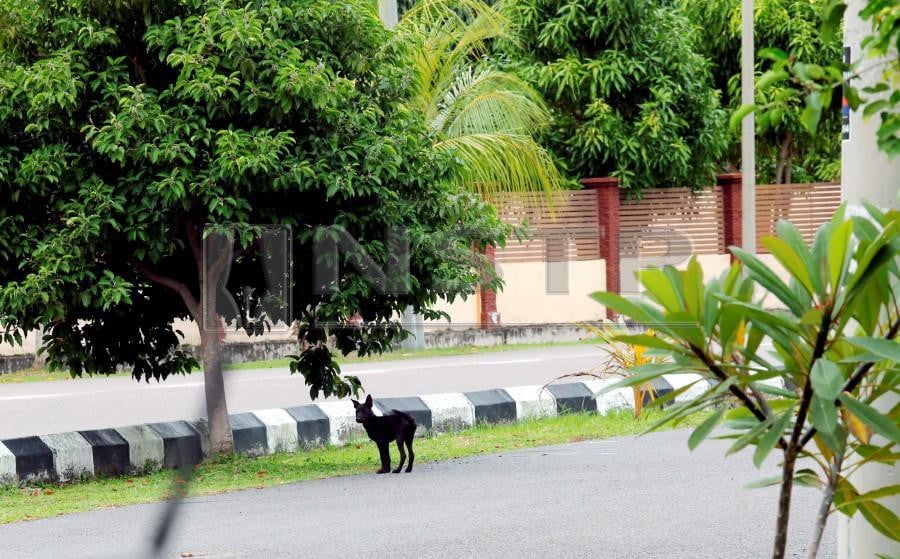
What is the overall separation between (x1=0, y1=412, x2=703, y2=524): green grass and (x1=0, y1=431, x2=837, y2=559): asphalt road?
1.03 ft

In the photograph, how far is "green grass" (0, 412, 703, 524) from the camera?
6.67m

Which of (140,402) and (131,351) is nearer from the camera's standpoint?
(131,351)

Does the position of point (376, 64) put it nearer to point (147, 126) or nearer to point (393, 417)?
point (147, 126)

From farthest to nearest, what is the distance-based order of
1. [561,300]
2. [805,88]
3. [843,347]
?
[561,300] → [843,347] → [805,88]

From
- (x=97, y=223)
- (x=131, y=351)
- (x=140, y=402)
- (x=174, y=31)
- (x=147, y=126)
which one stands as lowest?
(x=140, y=402)

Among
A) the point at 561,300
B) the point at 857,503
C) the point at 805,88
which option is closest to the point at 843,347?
the point at 857,503

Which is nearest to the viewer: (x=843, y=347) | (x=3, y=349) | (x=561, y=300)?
(x=843, y=347)

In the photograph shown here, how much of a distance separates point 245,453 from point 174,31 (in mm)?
2835

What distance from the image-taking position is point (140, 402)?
11805 mm

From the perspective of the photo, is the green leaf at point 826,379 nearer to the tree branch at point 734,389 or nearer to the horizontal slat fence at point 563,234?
the tree branch at point 734,389

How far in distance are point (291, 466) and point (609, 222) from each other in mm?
A: 10392

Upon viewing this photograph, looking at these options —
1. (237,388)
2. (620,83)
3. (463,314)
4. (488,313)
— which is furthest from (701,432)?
(463,314)

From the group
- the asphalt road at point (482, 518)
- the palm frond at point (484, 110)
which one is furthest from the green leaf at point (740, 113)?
the palm frond at point (484, 110)

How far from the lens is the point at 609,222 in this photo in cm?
1745
